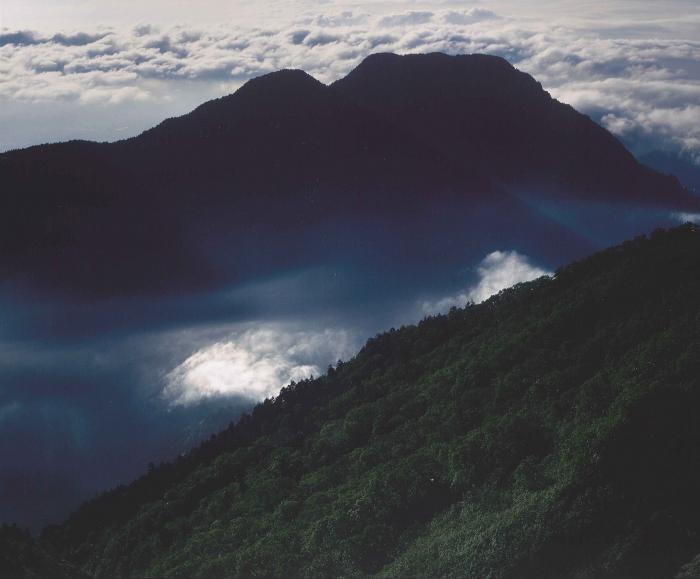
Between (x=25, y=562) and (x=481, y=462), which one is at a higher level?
(x=481, y=462)

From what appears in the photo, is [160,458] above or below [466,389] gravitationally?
below

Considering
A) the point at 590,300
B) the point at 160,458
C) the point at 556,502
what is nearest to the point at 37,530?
the point at 160,458

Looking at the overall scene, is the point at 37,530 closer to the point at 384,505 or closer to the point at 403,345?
the point at 403,345

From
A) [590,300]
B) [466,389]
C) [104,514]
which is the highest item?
[590,300]

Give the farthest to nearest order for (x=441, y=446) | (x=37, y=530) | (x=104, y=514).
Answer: (x=37, y=530), (x=104, y=514), (x=441, y=446)

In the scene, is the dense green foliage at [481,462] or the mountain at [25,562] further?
the mountain at [25,562]

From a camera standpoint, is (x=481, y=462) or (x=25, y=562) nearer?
(x=25, y=562)

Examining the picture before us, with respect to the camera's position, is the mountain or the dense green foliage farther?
the mountain

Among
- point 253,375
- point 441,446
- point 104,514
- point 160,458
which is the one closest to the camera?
point 441,446
